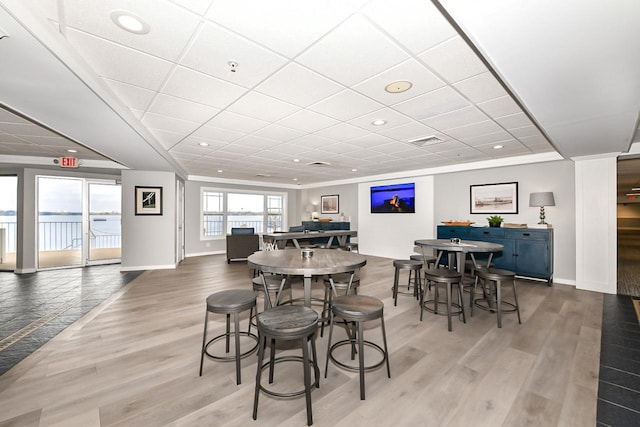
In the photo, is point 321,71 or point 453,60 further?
point 321,71

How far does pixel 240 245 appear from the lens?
6.92m

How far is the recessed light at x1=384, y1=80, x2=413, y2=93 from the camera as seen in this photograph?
242 centimetres

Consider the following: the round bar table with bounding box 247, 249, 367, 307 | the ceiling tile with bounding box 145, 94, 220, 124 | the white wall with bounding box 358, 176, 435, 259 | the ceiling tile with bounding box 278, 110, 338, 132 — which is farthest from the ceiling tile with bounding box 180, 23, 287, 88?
the white wall with bounding box 358, 176, 435, 259

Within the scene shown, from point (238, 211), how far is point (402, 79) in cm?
781

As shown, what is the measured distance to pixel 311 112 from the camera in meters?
3.11

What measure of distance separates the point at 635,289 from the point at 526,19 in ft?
18.5

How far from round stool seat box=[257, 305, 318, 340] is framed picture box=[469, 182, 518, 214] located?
5501 mm

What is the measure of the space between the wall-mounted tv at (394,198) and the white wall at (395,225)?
0.12 m

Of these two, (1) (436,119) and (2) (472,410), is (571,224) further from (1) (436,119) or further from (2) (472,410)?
(2) (472,410)

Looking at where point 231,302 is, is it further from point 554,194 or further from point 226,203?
point 226,203

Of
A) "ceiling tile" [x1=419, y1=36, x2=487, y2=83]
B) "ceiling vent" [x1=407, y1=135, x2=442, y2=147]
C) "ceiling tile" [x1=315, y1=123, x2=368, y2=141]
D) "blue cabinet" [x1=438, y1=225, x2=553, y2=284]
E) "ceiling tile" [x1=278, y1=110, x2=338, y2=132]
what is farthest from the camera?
"blue cabinet" [x1=438, y1=225, x2=553, y2=284]

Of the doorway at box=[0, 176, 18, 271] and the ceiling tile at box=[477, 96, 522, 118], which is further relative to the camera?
the doorway at box=[0, 176, 18, 271]

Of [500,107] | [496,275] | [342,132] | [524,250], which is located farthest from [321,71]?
[524,250]

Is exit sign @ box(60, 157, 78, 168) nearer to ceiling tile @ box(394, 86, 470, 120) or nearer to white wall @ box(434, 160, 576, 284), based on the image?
ceiling tile @ box(394, 86, 470, 120)
